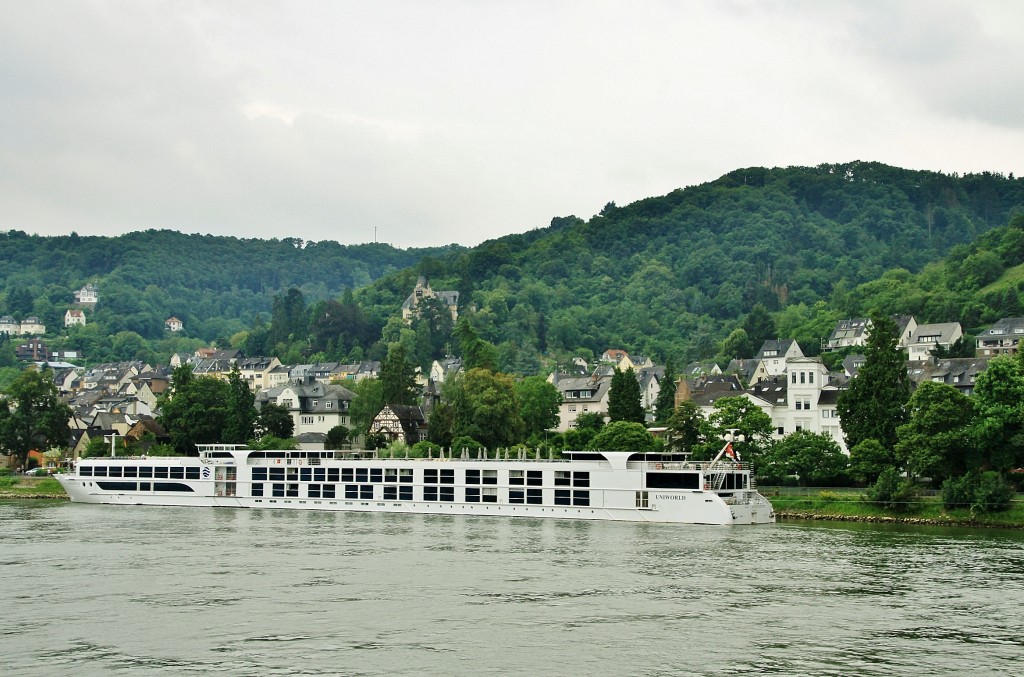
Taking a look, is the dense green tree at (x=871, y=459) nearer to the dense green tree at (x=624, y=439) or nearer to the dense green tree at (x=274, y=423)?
the dense green tree at (x=624, y=439)

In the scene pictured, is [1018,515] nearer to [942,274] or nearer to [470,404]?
[470,404]

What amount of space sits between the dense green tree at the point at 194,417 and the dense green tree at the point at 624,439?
129ft

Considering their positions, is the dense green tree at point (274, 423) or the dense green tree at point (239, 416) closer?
the dense green tree at point (239, 416)

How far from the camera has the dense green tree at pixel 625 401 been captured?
348 ft

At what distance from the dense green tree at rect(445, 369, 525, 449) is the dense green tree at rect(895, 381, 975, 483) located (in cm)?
3801

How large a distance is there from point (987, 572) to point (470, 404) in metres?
61.2

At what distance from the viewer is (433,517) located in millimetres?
77000

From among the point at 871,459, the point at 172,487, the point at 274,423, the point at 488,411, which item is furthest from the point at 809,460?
the point at 274,423

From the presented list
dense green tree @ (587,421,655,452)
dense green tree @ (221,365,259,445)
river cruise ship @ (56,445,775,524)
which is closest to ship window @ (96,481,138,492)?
river cruise ship @ (56,445,775,524)

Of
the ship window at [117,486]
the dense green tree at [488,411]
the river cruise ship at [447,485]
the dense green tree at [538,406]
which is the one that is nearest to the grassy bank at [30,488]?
the river cruise ship at [447,485]

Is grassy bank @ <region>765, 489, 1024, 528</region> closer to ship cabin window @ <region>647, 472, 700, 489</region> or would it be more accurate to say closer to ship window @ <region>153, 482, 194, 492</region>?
ship cabin window @ <region>647, 472, 700, 489</region>

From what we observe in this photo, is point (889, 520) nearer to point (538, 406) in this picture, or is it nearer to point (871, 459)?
point (871, 459)

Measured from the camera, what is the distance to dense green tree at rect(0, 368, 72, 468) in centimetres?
11538

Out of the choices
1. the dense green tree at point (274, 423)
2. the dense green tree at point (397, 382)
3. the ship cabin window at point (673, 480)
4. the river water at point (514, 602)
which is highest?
the dense green tree at point (397, 382)
